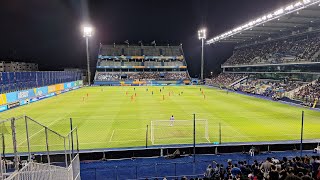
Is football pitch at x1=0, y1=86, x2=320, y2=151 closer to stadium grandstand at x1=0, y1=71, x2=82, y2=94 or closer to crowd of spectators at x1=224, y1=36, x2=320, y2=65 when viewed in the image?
stadium grandstand at x1=0, y1=71, x2=82, y2=94

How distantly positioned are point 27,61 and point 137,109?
133909 millimetres

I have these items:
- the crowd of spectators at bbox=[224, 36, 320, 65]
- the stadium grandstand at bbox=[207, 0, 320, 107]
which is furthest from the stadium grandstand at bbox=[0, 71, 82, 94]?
the crowd of spectators at bbox=[224, 36, 320, 65]

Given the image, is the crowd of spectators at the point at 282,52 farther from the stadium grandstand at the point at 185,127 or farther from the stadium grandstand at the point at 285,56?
the stadium grandstand at the point at 185,127

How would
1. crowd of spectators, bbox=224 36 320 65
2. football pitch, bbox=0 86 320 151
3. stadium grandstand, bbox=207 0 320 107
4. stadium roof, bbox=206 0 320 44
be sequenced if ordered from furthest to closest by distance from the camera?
crowd of spectators, bbox=224 36 320 65 → stadium grandstand, bbox=207 0 320 107 → stadium roof, bbox=206 0 320 44 → football pitch, bbox=0 86 320 151

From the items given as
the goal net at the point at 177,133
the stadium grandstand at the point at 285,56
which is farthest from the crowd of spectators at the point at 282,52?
the goal net at the point at 177,133

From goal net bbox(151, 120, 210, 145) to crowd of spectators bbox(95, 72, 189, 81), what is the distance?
7451 cm

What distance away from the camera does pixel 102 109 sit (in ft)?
115

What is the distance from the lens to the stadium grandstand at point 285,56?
42.6 metres

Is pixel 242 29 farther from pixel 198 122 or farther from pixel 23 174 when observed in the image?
pixel 23 174

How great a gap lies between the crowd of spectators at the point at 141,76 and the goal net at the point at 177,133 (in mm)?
74508

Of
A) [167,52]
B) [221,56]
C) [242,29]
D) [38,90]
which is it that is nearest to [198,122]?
[38,90]

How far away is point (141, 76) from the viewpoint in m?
102

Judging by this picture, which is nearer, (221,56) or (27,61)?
(221,56)

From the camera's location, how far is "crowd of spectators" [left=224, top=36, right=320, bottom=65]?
51.0 m
